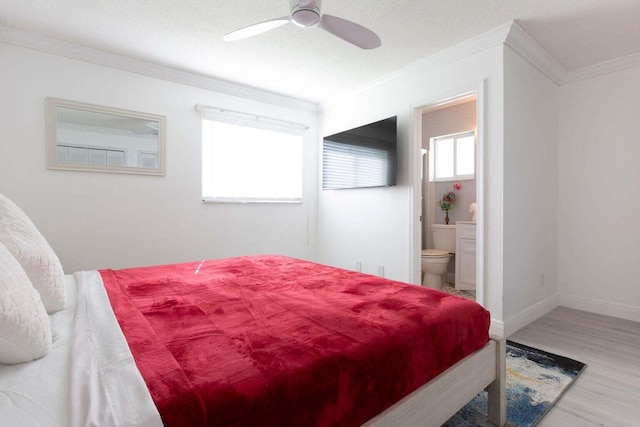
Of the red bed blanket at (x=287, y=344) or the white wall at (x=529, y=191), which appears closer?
the red bed blanket at (x=287, y=344)

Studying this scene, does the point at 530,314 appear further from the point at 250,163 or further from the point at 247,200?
the point at 250,163

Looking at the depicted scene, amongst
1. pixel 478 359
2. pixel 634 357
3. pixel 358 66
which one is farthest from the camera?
pixel 358 66

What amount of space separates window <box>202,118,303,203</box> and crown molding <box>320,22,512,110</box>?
1.25 m

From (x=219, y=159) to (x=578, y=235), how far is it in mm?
3955

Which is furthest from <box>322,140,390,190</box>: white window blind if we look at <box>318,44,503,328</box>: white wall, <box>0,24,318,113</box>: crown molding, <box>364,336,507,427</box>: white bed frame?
<box>364,336,507,427</box>: white bed frame

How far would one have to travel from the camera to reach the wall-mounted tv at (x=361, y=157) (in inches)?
134

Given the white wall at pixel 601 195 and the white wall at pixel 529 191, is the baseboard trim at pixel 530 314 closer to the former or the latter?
the white wall at pixel 529 191

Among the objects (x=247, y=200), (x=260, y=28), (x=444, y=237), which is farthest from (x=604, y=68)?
(x=247, y=200)

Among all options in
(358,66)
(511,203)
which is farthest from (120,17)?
(511,203)

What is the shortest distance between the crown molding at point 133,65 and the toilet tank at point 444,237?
103 inches

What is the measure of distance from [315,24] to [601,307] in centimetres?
369

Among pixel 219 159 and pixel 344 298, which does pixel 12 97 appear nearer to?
pixel 219 159

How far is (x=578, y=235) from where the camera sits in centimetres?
329

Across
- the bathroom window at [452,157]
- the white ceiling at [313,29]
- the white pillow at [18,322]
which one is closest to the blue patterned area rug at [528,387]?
the white pillow at [18,322]
